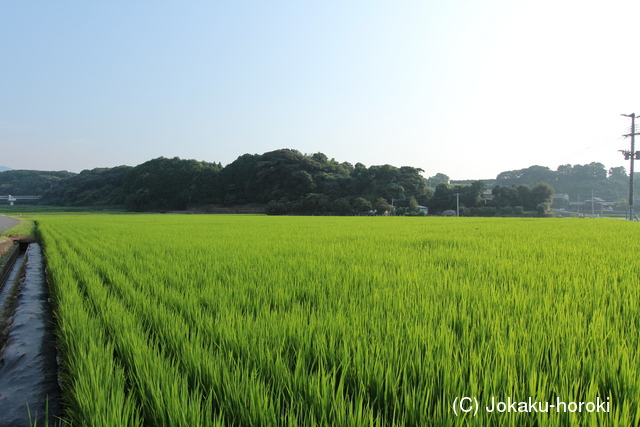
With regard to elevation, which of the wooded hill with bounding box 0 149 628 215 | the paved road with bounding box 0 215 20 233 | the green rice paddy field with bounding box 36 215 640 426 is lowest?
the paved road with bounding box 0 215 20 233

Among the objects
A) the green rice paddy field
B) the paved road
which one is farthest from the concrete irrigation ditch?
the paved road

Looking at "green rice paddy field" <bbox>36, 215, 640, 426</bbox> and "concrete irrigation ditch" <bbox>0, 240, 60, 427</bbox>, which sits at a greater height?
"green rice paddy field" <bbox>36, 215, 640, 426</bbox>

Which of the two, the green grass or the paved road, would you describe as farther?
the paved road

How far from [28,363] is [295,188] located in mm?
46581

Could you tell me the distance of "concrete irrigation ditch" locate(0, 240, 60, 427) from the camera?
1.31 metres

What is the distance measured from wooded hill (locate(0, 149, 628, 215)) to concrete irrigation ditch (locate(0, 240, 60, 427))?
37719 millimetres

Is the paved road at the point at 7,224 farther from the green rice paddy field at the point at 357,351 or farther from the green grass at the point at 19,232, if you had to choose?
the green rice paddy field at the point at 357,351

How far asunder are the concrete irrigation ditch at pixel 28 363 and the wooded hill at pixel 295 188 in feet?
124

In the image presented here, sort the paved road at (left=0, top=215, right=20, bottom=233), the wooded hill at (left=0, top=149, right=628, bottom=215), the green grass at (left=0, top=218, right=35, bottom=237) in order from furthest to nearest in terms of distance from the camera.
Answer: the wooded hill at (left=0, top=149, right=628, bottom=215) → the paved road at (left=0, top=215, right=20, bottom=233) → the green grass at (left=0, top=218, right=35, bottom=237)

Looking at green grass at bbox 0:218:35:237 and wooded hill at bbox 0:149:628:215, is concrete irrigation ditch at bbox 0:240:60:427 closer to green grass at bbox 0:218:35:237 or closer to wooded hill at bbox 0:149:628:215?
green grass at bbox 0:218:35:237

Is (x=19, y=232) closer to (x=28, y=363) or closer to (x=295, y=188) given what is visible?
(x=28, y=363)

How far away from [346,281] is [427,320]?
107 centimetres

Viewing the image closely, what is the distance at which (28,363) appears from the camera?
1727 mm

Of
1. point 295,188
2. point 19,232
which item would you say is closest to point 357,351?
point 19,232
